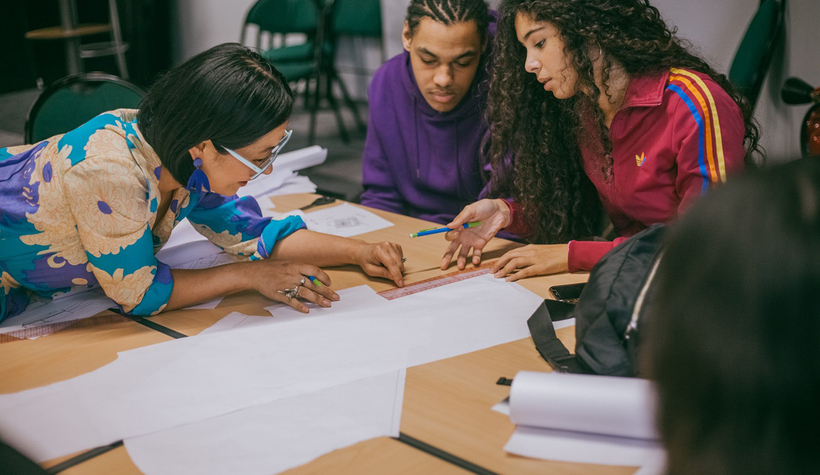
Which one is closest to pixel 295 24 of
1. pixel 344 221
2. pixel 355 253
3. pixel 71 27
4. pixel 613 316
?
pixel 71 27

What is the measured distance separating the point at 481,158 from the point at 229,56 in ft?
2.74

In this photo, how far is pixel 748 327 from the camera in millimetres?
439

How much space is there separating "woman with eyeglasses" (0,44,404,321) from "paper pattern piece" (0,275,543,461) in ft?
0.45

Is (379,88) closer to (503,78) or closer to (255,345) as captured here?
(503,78)

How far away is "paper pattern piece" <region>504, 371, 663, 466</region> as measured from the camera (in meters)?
0.84

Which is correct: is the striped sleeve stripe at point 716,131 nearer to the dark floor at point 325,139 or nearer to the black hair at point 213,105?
the black hair at point 213,105

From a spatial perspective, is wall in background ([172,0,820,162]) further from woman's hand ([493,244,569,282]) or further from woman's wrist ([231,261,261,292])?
woman's wrist ([231,261,261,292])

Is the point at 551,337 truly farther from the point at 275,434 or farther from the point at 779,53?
the point at 779,53

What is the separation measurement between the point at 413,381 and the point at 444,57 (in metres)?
1.01

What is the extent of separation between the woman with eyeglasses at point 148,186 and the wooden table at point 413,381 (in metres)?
0.07

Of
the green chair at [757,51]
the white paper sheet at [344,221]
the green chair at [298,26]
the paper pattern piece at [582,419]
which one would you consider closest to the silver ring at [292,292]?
the white paper sheet at [344,221]

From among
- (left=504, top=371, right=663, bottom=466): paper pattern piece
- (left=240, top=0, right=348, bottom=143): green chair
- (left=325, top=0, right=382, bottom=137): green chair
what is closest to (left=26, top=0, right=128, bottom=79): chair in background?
(left=240, top=0, right=348, bottom=143): green chair

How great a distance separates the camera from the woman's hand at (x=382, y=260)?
139 cm

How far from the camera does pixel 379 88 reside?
6.79 feet
